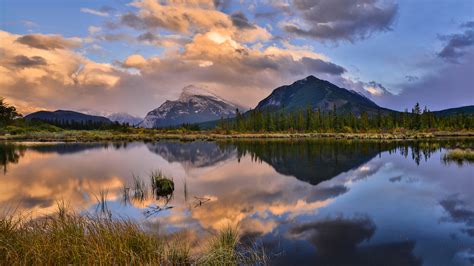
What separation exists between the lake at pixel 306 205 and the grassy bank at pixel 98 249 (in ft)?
5.93

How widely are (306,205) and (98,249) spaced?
12.2m

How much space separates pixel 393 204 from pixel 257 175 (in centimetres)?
1425

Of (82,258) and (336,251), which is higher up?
(82,258)

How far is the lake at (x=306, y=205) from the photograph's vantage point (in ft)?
36.8

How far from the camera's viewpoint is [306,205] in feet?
60.2

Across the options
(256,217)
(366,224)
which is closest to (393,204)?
(366,224)

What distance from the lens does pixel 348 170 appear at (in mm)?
32781

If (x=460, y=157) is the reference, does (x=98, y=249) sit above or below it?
above

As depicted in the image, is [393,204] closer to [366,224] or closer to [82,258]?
[366,224]

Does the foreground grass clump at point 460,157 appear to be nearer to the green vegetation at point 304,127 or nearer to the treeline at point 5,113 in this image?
the green vegetation at point 304,127

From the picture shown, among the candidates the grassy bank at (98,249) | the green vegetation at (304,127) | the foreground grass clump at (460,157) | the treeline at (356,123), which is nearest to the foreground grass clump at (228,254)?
the grassy bank at (98,249)

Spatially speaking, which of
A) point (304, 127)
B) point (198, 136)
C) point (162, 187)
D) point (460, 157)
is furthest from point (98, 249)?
point (304, 127)

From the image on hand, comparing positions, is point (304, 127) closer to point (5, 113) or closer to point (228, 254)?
point (5, 113)

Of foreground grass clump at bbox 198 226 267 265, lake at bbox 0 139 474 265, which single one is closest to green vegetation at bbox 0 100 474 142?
lake at bbox 0 139 474 265
